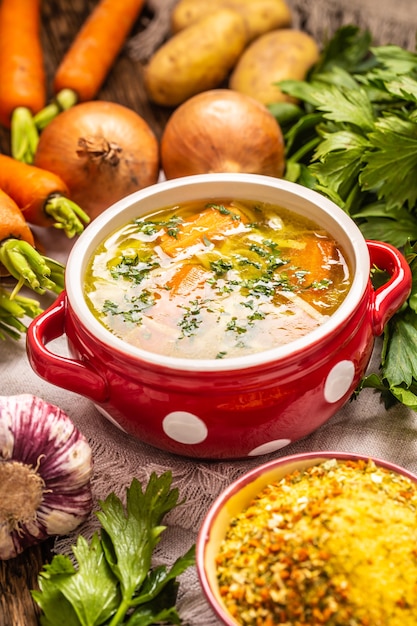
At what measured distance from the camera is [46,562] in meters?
1.36

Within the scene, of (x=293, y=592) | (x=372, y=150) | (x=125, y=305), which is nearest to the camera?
(x=293, y=592)

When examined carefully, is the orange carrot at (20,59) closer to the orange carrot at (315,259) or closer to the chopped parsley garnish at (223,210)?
the chopped parsley garnish at (223,210)

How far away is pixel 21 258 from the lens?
174cm

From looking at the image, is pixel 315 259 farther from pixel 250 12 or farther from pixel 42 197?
pixel 250 12

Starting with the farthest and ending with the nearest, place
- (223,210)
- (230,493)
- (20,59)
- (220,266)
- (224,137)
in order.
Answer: (20,59), (224,137), (223,210), (220,266), (230,493)

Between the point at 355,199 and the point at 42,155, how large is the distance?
767mm

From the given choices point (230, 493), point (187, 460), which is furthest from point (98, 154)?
point (230, 493)

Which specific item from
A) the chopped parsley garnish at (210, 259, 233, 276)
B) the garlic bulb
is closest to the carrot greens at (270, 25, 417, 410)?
the chopped parsley garnish at (210, 259, 233, 276)

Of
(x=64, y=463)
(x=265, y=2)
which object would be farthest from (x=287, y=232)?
(x=265, y=2)

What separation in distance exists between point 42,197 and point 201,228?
0.52 m

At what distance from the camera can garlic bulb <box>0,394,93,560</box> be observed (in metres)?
1.29

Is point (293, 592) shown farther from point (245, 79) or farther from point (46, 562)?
point (245, 79)

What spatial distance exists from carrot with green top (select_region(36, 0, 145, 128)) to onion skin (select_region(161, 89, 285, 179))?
495 mm

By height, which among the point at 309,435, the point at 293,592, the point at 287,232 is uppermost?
the point at 287,232
